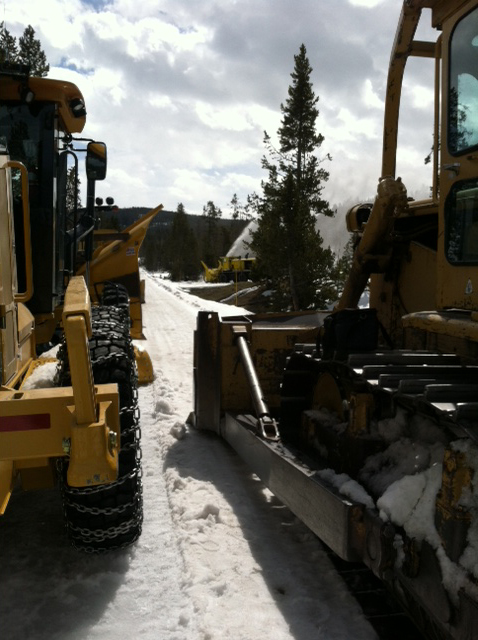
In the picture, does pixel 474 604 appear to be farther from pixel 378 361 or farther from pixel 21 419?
pixel 21 419

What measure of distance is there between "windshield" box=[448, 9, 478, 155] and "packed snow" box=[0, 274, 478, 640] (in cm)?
137

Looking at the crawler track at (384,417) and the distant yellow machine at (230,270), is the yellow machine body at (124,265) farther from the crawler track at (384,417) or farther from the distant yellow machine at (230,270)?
the distant yellow machine at (230,270)

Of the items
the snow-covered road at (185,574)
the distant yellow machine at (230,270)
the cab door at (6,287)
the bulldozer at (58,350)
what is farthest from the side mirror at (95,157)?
the distant yellow machine at (230,270)

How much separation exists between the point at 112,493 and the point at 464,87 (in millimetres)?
2761

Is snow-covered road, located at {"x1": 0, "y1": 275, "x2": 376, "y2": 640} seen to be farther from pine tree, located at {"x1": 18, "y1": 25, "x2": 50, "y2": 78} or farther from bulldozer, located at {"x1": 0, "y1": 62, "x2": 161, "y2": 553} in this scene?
pine tree, located at {"x1": 18, "y1": 25, "x2": 50, "y2": 78}

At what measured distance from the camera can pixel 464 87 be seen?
Result: 108 inches

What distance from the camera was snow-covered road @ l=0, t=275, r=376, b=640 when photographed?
290 cm

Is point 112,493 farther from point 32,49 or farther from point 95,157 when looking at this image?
point 32,49

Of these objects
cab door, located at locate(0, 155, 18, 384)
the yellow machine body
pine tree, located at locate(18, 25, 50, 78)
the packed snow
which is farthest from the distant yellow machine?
cab door, located at locate(0, 155, 18, 384)

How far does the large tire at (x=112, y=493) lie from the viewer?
11.1 feet

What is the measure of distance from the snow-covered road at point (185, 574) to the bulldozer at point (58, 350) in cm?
25

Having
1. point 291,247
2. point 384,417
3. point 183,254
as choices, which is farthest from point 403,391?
point 183,254

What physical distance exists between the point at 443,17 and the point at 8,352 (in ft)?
9.03

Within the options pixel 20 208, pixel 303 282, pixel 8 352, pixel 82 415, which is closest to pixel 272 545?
pixel 82 415
